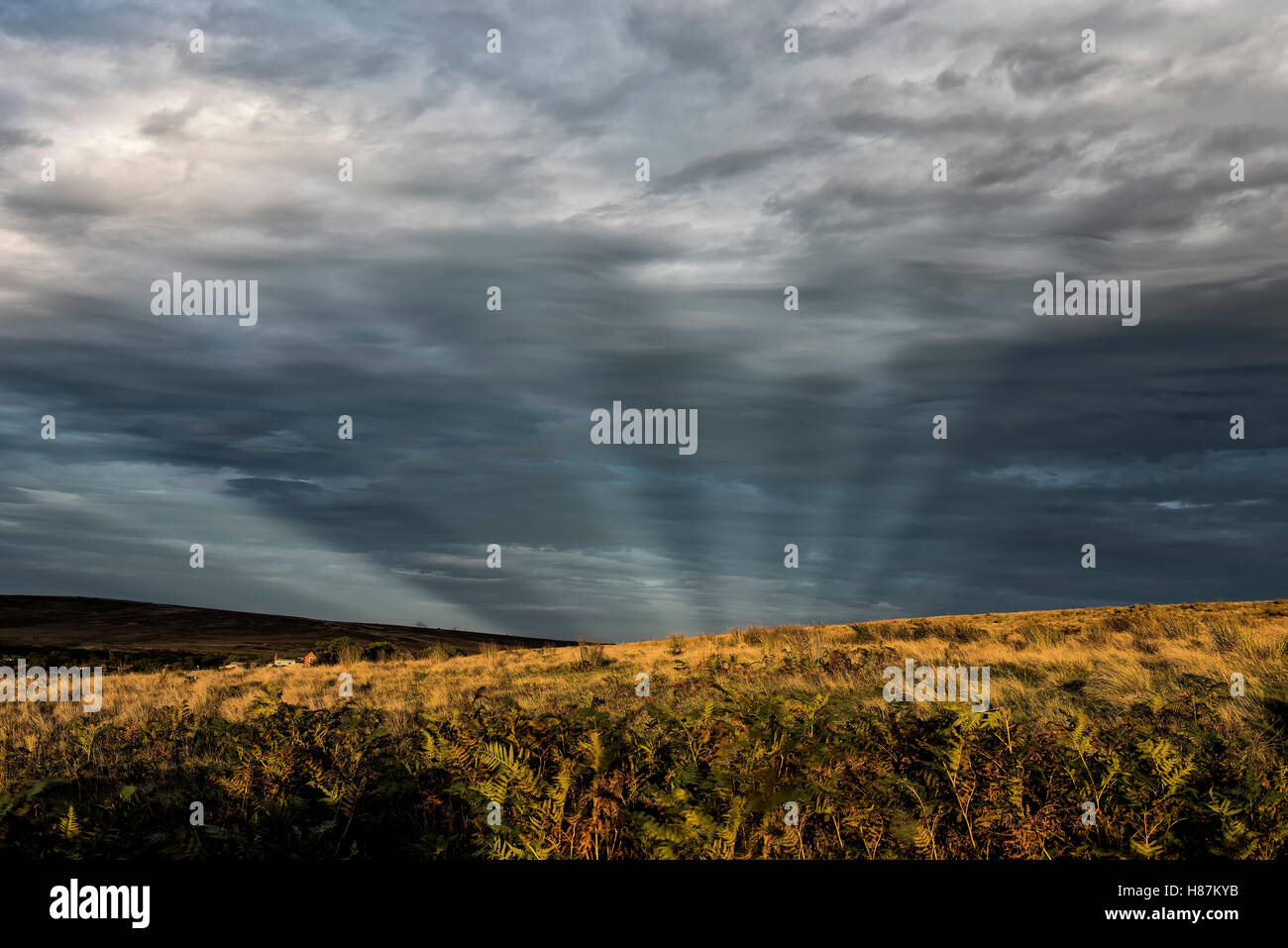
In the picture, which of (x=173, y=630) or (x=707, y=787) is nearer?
(x=707, y=787)

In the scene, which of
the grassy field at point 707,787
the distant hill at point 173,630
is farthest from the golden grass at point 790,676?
the distant hill at point 173,630

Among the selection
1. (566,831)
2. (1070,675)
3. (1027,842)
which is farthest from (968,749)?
(1070,675)

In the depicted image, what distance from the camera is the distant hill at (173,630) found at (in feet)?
188

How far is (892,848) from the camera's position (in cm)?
515

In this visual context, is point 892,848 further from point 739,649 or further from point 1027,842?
point 739,649

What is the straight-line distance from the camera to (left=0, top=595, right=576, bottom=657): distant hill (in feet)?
188

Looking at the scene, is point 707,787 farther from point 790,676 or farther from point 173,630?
point 173,630

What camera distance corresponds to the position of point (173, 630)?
7031 centimetres

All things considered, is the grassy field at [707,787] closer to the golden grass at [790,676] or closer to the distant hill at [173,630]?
the golden grass at [790,676]

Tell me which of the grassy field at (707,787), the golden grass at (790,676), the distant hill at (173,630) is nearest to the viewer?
the grassy field at (707,787)

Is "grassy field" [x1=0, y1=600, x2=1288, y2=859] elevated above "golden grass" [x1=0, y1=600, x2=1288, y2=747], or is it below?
above

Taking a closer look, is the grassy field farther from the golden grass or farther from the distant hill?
the distant hill

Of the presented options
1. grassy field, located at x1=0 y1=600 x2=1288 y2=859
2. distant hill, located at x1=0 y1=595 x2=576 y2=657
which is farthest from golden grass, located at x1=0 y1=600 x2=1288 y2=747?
distant hill, located at x1=0 y1=595 x2=576 y2=657

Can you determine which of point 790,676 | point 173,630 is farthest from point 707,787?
point 173,630
